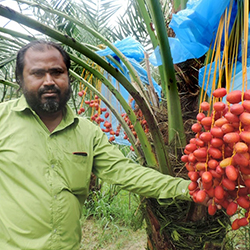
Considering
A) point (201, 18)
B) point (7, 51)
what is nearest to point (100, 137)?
point (201, 18)

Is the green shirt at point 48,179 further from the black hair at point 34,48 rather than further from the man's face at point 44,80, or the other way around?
the black hair at point 34,48

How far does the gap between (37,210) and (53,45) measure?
0.85 metres

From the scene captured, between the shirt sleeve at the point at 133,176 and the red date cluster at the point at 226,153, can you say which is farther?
the shirt sleeve at the point at 133,176

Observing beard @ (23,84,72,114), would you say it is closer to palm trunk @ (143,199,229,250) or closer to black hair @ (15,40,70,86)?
black hair @ (15,40,70,86)

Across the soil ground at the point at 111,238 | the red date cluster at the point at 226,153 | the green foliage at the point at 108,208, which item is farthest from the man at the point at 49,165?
the green foliage at the point at 108,208

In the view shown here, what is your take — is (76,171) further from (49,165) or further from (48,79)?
(48,79)

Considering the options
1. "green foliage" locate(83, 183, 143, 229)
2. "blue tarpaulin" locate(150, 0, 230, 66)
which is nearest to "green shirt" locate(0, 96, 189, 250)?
"blue tarpaulin" locate(150, 0, 230, 66)

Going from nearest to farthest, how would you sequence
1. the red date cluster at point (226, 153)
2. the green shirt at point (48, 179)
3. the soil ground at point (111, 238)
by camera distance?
1. the red date cluster at point (226, 153)
2. the green shirt at point (48, 179)
3. the soil ground at point (111, 238)

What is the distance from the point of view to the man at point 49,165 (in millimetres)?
1335

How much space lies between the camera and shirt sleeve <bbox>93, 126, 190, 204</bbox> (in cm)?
133

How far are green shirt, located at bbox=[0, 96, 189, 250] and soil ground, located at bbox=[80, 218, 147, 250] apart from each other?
77.4 inches

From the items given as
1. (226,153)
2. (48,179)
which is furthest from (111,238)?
(226,153)

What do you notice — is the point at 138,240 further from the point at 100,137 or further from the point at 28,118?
the point at 28,118

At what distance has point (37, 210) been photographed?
1.34 meters
